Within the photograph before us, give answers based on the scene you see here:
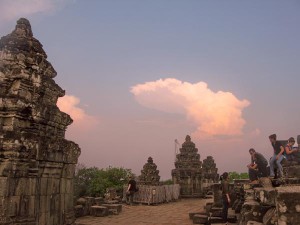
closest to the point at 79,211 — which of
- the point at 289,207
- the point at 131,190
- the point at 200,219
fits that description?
the point at 200,219

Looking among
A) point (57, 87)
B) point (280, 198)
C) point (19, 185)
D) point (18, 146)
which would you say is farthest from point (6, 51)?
point (280, 198)

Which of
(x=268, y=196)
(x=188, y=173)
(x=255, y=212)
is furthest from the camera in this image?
(x=188, y=173)

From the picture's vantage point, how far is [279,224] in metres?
3.34

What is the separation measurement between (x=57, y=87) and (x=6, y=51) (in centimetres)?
103

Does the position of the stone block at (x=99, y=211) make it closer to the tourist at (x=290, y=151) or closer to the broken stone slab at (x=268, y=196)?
the tourist at (x=290, y=151)

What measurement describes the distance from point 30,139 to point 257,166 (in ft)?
26.3

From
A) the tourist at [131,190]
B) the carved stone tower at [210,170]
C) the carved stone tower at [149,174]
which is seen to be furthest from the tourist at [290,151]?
the carved stone tower at [210,170]

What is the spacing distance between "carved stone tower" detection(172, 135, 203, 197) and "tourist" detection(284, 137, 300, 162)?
1445 cm

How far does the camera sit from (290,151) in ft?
29.8

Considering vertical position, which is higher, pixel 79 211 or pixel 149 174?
pixel 149 174

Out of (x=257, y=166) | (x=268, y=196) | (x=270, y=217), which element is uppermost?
(x=257, y=166)

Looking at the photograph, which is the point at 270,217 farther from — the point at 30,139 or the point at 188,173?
the point at 188,173

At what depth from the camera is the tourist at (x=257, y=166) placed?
10086 millimetres

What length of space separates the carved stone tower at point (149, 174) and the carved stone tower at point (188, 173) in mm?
2153
